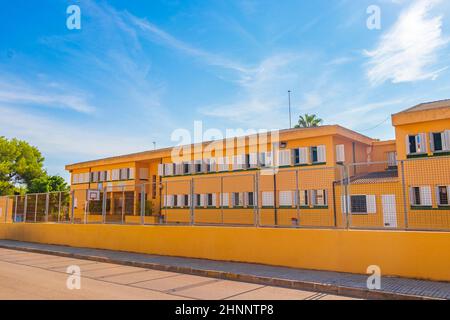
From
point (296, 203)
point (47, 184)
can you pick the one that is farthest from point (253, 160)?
point (47, 184)

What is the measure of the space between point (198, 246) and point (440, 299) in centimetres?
756

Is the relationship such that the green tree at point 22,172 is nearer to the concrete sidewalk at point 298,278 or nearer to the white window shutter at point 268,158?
the white window shutter at point 268,158

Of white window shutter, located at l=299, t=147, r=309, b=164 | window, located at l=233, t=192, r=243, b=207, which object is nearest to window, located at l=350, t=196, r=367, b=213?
window, located at l=233, t=192, r=243, b=207

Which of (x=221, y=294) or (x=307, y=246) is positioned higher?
(x=307, y=246)

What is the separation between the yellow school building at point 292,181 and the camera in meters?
10.3

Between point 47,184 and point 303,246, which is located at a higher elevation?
point 47,184

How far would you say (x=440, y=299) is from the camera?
6652mm

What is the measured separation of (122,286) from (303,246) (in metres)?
4.93

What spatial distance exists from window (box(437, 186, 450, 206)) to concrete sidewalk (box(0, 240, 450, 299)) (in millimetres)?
2729

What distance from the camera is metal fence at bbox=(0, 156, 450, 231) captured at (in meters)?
9.88

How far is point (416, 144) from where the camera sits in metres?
23.9

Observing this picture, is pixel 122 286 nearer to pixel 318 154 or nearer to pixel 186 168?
pixel 318 154
